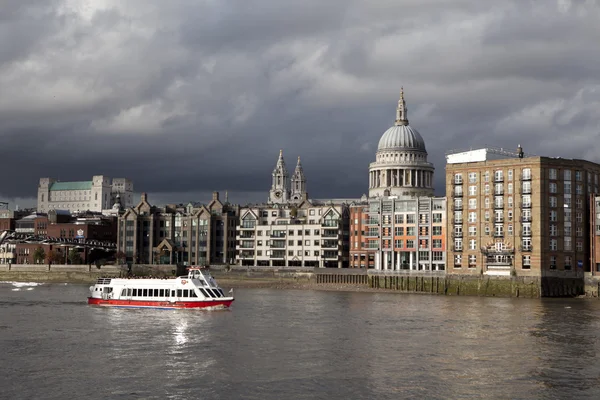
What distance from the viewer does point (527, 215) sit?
140875 millimetres

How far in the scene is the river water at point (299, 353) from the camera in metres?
50.4

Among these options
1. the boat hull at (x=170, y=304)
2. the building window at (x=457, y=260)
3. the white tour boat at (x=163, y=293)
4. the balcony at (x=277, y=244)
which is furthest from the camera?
the balcony at (x=277, y=244)

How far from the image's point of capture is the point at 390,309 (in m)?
106

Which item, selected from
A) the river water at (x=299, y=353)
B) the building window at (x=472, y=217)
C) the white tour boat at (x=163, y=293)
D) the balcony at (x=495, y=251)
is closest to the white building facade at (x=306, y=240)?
the building window at (x=472, y=217)

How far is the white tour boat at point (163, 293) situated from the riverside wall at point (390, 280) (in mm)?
52504

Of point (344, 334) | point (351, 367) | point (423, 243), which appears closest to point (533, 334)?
point (344, 334)

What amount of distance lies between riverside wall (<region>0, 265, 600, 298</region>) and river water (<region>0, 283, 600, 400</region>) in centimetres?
3282

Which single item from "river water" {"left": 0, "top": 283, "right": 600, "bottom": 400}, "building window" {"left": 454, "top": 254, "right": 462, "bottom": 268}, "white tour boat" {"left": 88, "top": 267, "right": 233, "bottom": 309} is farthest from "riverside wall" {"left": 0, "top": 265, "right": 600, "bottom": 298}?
"white tour boat" {"left": 88, "top": 267, "right": 233, "bottom": 309}

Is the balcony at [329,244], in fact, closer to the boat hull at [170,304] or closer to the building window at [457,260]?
the building window at [457,260]

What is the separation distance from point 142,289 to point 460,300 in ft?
156

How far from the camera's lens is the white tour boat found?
104 metres

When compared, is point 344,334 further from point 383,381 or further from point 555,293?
point 555,293

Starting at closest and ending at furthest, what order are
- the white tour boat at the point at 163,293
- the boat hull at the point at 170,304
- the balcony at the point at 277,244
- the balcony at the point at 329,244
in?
the boat hull at the point at 170,304
the white tour boat at the point at 163,293
the balcony at the point at 329,244
the balcony at the point at 277,244

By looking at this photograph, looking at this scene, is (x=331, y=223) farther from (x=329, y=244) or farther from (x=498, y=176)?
(x=498, y=176)
